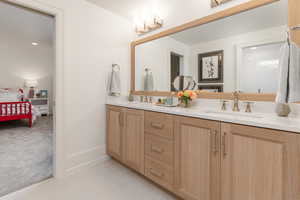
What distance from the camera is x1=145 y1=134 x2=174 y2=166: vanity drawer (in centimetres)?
148

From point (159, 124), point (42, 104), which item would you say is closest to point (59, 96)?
point (159, 124)

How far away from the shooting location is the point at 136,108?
1.83m

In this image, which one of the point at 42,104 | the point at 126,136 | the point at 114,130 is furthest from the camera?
the point at 42,104

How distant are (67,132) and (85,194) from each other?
0.78m

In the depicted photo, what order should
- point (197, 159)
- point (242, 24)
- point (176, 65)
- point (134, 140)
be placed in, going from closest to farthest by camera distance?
point (197, 159) < point (242, 24) < point (134, 140) < point (176, 65)

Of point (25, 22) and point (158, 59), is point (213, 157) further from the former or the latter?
point (25, 22)

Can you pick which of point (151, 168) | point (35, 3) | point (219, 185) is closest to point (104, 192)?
point (151, 168)

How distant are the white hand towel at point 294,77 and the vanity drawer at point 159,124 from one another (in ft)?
2.91

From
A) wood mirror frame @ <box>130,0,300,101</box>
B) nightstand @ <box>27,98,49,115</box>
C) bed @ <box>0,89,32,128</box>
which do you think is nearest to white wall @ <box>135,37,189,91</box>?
wood mirror frame @ <box>130,0,300,101</box>

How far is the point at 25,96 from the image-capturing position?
18.7 feet

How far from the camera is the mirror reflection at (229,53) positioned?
137cm

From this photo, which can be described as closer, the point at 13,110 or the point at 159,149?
the point at 159,149

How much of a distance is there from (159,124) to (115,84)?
3.64 feet

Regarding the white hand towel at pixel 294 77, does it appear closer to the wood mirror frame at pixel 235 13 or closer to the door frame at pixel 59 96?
the wood mirror frame at pixel 235 13
